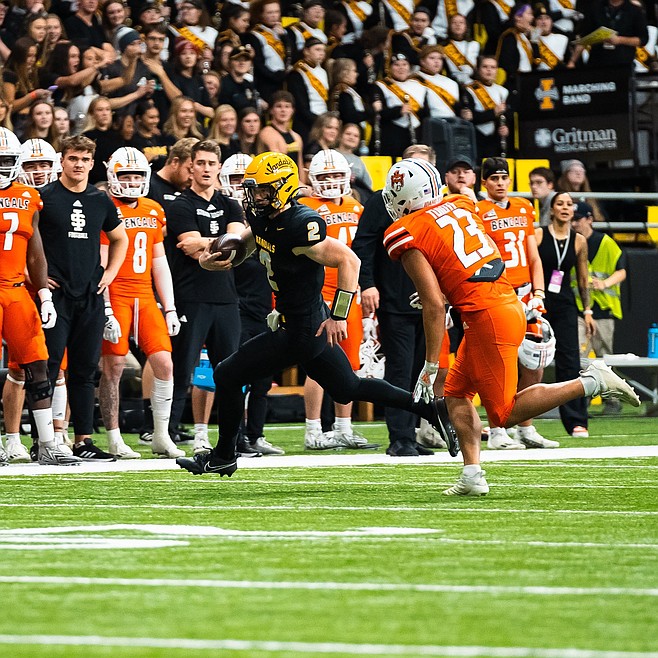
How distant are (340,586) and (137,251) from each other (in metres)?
6.54

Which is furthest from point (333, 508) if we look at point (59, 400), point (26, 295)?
point (59, 400)

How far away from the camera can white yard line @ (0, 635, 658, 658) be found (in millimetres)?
3488

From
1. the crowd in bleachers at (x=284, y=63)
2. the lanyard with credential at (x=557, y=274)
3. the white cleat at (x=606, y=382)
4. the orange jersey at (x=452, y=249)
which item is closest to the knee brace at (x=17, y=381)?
the crowd in bleachers at (x=284, y=63)

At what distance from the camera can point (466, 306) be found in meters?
7.45

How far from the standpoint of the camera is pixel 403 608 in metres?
4.14

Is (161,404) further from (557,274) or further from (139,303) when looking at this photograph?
(557,274)

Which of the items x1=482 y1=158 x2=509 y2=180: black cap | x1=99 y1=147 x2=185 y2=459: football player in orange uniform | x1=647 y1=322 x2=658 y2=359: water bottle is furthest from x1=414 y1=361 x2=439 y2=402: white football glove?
x1=647 y1=322 x2=658 y2=359: water bottle

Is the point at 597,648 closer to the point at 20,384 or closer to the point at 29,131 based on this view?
the point at 20,384

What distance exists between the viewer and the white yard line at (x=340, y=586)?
4.41 metres

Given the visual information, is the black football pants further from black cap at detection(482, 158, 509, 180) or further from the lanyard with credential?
the lanyard with credential

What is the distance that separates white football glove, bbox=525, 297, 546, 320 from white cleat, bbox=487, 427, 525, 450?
0.87 meters

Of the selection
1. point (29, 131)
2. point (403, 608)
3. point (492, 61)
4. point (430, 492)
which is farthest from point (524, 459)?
point (492, 61)

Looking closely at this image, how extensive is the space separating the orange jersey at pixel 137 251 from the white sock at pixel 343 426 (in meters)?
1.81

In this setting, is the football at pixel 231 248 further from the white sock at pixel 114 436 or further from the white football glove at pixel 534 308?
the white football glove at pixel 534 308
